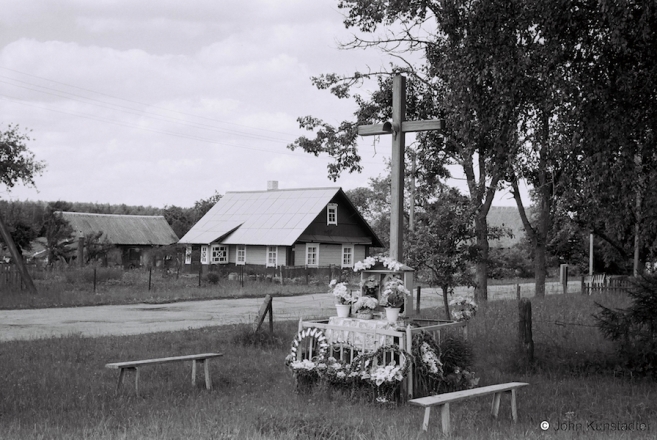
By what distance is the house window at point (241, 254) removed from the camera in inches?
1762

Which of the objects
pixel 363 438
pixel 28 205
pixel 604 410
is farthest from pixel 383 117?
pixel 28 205

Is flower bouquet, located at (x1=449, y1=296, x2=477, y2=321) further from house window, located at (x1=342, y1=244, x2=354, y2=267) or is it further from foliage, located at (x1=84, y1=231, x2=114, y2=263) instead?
foliage, located at (x1=84, y1=231, x2=114, y2=263)

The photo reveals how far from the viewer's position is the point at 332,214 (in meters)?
44.9

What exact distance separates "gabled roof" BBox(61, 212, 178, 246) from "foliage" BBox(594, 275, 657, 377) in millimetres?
46037

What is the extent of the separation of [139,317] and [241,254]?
25069mm

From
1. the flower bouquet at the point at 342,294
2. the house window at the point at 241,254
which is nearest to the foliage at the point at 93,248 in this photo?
the house window at the point at 241,254

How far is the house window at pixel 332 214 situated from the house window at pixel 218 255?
6.76 metres

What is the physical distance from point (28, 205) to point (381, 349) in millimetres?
71426

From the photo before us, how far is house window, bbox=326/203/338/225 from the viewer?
4453 cm

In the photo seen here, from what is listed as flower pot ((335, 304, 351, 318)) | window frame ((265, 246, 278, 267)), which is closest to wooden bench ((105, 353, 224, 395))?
flower pot ((335, 304, 351, 318))

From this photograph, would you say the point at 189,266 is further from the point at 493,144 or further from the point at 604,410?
the point at 604,410

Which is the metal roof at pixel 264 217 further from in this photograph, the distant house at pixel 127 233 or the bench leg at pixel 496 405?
the bench leg at pixel 496 405

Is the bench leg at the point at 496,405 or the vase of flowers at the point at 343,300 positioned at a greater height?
the vase of flowers at the point at 343,300

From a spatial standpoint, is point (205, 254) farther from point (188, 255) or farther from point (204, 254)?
point (188, 255)
